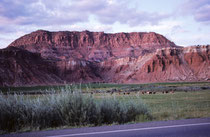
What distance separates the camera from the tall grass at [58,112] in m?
10.3

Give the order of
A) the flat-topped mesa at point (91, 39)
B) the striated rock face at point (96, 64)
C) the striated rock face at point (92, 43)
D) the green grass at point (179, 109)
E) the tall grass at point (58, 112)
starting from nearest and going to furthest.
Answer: the tall grass at point (58, 112) → the green grass at point (179, 109) → the striated rock face at point (96, 64) → the striated rock face at point (92, 43) → the flat-topped mesa at point (91, 39)

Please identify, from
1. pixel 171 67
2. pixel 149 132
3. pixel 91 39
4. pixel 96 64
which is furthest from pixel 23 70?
pixel 91 39

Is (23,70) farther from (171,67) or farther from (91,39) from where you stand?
(91,39)

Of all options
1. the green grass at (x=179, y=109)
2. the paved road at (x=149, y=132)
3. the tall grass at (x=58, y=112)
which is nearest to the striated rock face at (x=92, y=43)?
the green grass at (x=179, y=109)

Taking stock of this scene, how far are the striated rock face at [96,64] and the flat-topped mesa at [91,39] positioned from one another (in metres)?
0.73

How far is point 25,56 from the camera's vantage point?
10725 centimetres

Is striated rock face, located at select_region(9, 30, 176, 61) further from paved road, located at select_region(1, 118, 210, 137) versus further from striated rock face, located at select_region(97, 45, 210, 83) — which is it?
paved road, located at select_region(1, 118, 210, 137)

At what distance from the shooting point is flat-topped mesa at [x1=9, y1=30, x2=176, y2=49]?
17288 cm

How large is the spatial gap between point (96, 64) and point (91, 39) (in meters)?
50.3

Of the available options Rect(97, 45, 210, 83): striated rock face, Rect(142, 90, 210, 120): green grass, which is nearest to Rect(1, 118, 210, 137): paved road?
Rect(142, 90, 210, 120): green grass

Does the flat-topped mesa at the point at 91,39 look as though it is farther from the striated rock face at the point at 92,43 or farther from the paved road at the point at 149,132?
the paved road at the point at 149,132

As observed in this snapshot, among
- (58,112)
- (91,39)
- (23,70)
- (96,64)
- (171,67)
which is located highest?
(91,39)

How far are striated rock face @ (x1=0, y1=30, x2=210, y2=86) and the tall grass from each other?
7729 cm

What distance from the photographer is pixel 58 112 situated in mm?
10453
